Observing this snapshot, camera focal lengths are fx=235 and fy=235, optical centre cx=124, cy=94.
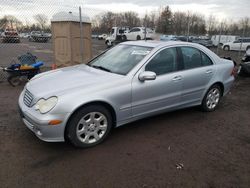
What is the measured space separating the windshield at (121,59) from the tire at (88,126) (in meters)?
0.81

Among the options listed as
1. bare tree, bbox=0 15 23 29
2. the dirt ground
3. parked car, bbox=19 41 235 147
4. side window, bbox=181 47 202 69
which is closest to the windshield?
parked car, bbox=19 41 235 147

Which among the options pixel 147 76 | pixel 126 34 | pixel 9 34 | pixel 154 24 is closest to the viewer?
pixel 147 76

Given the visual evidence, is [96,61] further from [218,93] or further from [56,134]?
[218,93]

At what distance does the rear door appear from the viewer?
4473 millimetres

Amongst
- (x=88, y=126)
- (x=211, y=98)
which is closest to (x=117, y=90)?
(x=88, y=126)

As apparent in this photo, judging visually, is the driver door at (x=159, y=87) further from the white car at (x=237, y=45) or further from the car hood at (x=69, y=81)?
the white car at (x=237, y=45)

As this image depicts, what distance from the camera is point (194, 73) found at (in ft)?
14.9

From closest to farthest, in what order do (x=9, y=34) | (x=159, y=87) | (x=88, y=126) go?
(x=88, y=126) → (x=159, y=87) → (x=9, y=34)

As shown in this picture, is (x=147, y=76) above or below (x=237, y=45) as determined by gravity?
above

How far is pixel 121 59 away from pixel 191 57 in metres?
1.43

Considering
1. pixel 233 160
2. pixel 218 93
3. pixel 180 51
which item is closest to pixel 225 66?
pixel 218 93

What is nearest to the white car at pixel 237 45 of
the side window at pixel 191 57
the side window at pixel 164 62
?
the side window at pixel 191 57

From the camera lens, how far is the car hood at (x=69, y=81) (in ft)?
11.1

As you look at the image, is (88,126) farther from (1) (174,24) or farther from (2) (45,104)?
(1) (174,24)
